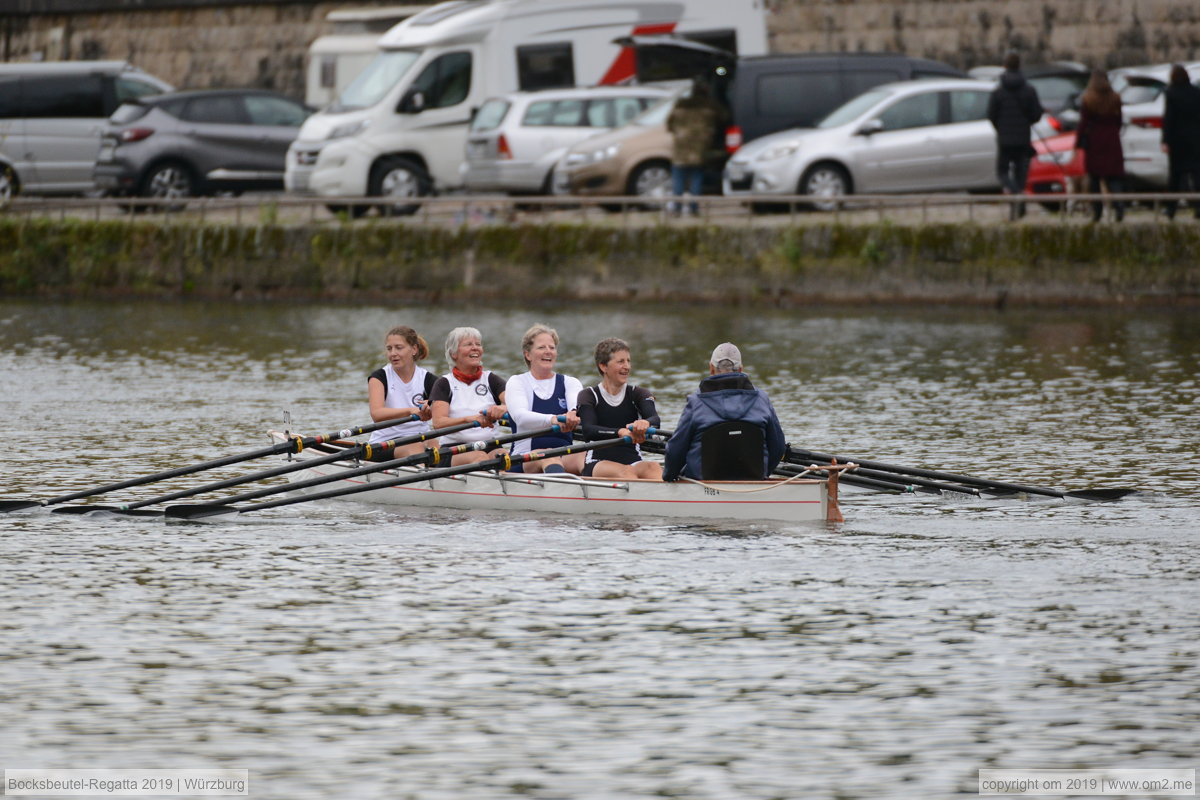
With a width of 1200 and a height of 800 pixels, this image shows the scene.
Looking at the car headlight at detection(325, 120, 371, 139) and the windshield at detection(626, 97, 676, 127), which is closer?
the windshield at detection(626, 97, 676, 127)

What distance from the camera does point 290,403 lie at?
19.5 m

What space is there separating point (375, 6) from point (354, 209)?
13.0 meters

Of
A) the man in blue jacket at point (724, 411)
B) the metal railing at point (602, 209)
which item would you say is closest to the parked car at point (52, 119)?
the metal railing at point (602, 209)

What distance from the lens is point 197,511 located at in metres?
13.8

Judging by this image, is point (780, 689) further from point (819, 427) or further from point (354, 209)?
point (354, 209)

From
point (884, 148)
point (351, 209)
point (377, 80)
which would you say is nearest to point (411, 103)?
point (377, 80)

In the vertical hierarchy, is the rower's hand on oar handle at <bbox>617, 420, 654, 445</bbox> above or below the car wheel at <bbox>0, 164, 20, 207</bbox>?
below

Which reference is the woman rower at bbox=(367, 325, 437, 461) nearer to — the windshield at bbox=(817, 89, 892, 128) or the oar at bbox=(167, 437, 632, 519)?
the oar at bbox=(167, 437, 632, 519)

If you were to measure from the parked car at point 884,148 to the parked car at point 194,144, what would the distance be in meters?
7.94

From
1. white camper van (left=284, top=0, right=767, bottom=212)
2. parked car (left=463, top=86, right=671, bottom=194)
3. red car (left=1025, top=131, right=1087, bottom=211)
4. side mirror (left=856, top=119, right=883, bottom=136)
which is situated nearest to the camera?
side mirror (left=856, top=119, right=883, bottom=136)

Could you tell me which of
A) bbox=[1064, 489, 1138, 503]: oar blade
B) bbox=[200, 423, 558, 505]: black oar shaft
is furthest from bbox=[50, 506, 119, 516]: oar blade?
bbox=[1064, 489, 1138, 503]: oar blade

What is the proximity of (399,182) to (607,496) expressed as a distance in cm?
1711

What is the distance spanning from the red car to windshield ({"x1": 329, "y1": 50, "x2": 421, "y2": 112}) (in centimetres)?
870

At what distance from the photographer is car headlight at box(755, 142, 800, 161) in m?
26.7
